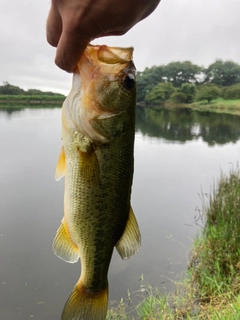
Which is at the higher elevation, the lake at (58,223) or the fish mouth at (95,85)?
the fish mouth at (95,85)

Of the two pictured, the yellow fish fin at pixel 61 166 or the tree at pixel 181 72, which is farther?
the tree at pixel 181 72

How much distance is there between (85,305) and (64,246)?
0.37 m

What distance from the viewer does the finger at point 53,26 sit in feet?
4.11

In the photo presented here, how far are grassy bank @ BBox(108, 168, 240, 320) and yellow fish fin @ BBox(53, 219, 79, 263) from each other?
9.74 ft

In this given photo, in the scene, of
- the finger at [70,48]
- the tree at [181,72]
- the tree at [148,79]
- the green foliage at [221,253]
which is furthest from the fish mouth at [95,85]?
the tree at [181,72]

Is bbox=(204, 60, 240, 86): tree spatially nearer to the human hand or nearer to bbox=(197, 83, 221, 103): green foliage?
bbox=(197, 83, 221, 103): green foliage

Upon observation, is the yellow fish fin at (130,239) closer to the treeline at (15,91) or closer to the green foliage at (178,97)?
the treeline at (15,91)

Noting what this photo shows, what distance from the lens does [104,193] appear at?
1687 mm

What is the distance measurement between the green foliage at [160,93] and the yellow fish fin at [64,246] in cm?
7636

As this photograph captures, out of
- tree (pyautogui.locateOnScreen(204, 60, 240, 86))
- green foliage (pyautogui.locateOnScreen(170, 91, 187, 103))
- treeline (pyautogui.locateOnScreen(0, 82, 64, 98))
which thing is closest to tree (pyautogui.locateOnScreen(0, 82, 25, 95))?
treeline (pyautogui.locateOnScreen(0, 82, 64, 98))

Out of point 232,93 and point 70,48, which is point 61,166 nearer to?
point 70,48

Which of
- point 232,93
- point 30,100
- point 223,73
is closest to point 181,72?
point 223,73

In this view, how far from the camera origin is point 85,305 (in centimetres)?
187

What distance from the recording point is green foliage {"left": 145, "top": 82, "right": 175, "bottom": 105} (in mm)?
76312
